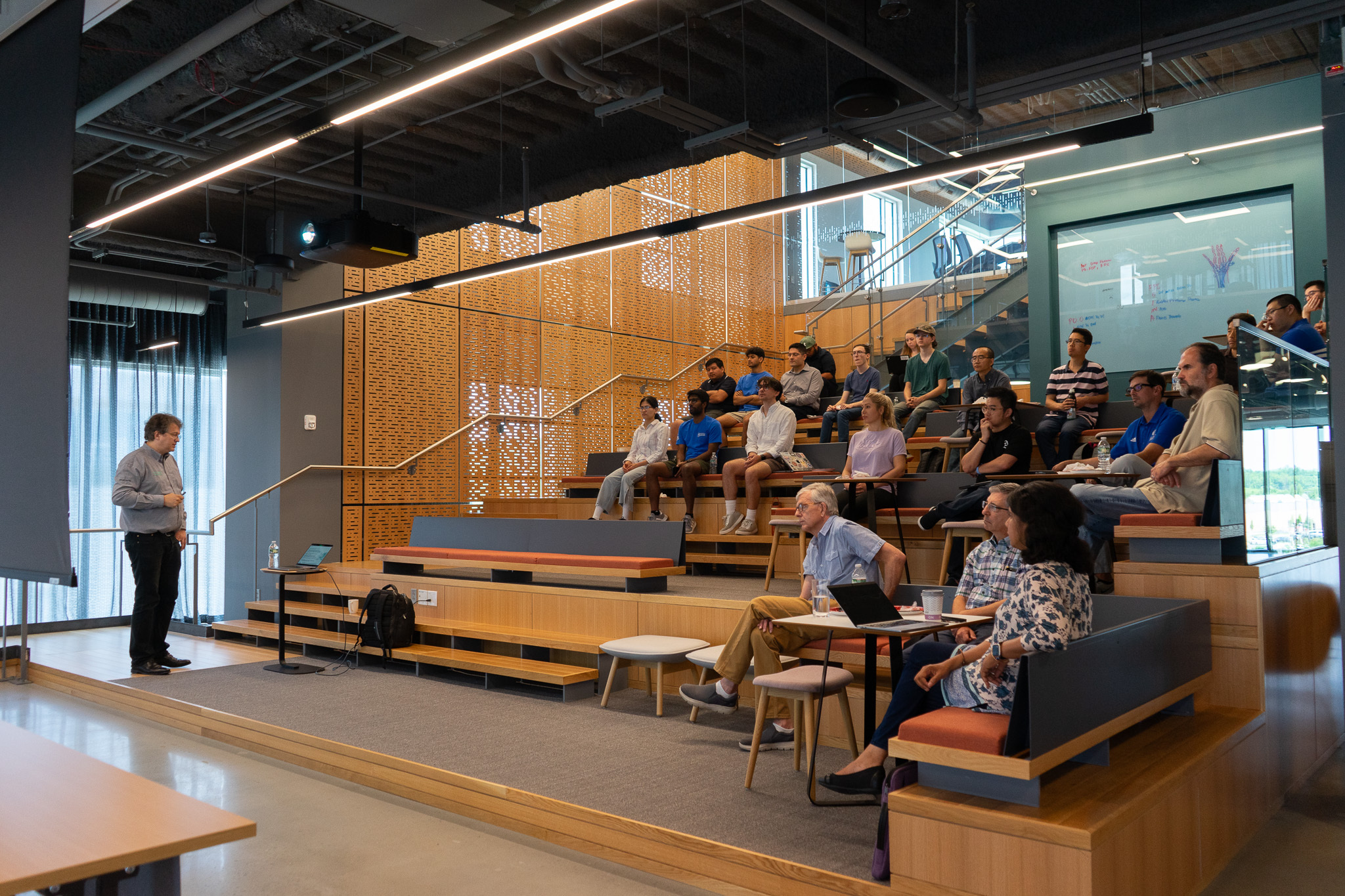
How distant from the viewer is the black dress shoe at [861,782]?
3.61 metres

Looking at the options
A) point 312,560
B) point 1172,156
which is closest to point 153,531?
point 312,560

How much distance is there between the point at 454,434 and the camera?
32.1 feet

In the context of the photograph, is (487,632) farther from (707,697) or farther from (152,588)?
(152,588)

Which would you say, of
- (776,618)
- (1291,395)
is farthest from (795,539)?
(1291,395)

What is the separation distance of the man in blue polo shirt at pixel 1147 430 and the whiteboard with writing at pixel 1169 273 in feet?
16.6

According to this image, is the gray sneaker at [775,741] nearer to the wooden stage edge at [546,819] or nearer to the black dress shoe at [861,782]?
the black dress shoe at [861,782]

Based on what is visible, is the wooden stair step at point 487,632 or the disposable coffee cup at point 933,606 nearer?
the disposable coffee cup at point 933,606

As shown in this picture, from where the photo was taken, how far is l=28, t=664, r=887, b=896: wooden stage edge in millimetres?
3057

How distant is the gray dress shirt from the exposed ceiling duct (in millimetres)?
2471

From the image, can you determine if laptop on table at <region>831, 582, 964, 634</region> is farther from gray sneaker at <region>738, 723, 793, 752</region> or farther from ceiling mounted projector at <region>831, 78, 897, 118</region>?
ceiling mounted projector at <region>831, 78, 897, 118</region>

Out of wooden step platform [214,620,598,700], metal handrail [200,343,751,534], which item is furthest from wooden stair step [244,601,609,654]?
metal handrail [200,343,751,534]

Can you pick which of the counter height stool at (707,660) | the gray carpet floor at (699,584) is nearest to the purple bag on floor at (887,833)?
the counter height stool at (707,660)

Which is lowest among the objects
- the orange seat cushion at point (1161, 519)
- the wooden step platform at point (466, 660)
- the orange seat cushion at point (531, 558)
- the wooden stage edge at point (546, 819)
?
the wooden stage edge at point (546, 819)

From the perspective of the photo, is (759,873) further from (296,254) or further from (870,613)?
(296,254)
